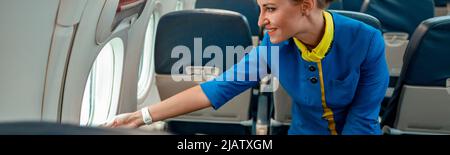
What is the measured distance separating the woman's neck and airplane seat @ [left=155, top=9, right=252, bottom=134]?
1.89 feet

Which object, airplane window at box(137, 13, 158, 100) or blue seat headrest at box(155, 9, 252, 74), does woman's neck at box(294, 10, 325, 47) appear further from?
airplane window at box(137, 13, 158, 100)

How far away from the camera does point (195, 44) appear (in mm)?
2164

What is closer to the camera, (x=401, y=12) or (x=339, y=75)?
(x=339, y=75)

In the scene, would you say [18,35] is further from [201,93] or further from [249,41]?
[249,41]

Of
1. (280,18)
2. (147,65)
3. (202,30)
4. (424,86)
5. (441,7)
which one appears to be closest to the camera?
(280,18)

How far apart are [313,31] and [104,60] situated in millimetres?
1367

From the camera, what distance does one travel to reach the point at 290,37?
5.04 feet

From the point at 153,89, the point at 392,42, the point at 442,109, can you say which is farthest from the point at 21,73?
the point at 392,42

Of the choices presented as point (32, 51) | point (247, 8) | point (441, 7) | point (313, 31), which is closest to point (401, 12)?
point (247, 8)

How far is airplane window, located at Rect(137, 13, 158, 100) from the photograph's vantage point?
10.6 feet

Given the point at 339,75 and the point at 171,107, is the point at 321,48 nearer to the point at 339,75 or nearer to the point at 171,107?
the point at 339,75

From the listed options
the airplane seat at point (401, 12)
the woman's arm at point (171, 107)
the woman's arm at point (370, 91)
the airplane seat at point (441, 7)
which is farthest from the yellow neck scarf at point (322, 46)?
the airplane seat at point (441, 7)

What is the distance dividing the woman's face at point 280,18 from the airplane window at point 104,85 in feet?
3.84

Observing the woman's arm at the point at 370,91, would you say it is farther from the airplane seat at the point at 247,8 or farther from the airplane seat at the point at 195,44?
the airplane seat at the point at 247,8
